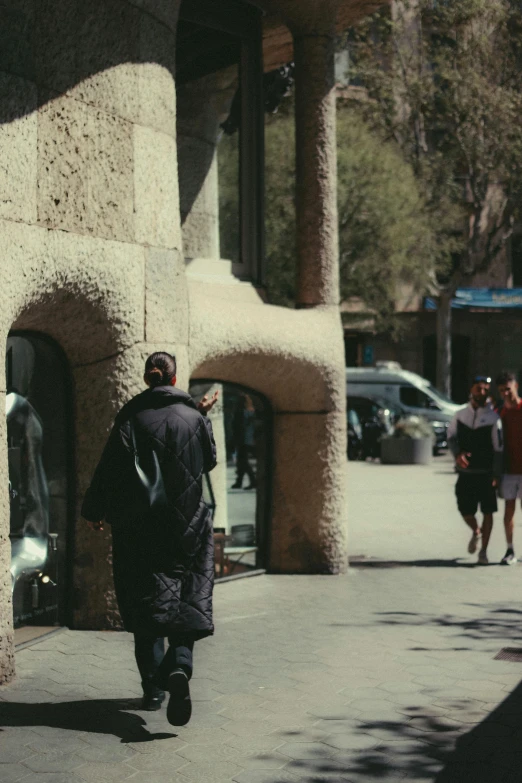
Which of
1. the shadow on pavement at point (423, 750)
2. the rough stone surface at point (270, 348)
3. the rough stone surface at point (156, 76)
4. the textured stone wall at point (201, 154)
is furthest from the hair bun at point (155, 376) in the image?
the textured stone wall at point (201, 154)

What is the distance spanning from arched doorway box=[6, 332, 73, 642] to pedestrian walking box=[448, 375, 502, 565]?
164 inches

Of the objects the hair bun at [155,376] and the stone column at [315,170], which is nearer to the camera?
the hair bun at [155,376]

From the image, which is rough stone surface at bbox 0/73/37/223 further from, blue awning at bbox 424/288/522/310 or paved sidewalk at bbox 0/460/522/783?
blue awning at bbox 424/288/522/310

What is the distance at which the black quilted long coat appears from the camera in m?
5.31

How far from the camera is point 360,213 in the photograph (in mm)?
31203

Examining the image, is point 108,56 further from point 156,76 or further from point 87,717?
point 87,717

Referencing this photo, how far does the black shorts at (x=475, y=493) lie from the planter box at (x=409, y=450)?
1387 centimetres

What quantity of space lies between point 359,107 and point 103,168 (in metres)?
27.0

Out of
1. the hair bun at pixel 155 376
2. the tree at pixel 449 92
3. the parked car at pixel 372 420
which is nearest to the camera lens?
the hair bun at pixel 155 376

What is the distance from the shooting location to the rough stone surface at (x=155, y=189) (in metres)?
7.54

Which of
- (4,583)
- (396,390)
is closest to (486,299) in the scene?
(396,390)

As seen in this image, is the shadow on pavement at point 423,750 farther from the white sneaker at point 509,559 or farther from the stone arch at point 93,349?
the white sneaker at point 509,559

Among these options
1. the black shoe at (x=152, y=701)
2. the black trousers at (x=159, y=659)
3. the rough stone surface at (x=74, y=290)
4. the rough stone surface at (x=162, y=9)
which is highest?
the rough stone surface at (x=162, y=9)

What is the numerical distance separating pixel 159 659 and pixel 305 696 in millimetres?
793
